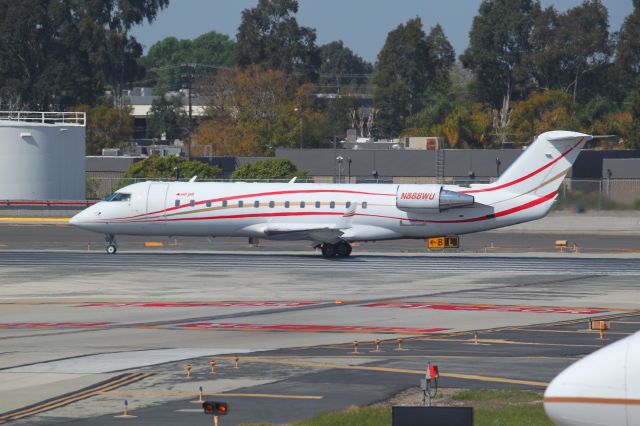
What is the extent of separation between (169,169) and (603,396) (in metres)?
84.8

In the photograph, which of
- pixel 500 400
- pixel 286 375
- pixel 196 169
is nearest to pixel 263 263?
pixel 286 375

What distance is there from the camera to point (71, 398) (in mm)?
22438

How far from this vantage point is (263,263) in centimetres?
5266

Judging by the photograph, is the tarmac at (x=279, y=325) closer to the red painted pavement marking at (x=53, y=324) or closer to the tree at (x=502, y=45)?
the red painted pavement marking at (x=53, y=324)

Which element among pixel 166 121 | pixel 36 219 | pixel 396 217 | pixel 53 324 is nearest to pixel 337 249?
pixel 396 217

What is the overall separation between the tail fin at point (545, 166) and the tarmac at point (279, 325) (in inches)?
136

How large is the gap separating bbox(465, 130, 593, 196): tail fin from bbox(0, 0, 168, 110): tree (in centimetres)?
10272

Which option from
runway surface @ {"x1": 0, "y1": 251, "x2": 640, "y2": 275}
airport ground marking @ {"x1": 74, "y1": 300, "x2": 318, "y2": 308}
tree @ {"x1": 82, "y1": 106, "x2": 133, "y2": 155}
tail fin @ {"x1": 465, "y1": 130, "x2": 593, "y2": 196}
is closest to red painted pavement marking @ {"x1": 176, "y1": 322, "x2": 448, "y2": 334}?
airport ground marking @ {"x1": 74, "y1": 300, "x2": 318, "y2": 308}

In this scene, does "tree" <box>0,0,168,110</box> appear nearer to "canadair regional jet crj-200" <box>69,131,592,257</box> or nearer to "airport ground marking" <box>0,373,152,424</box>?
"canadair regional jet crj-200" <box>69,131,592,257</box>

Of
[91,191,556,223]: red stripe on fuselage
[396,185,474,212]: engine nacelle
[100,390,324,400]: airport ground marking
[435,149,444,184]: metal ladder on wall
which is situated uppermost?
[435,149,444,184]: metal ladder on wall

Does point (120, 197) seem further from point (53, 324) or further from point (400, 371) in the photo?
point (400, 371)

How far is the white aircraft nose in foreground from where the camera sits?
12.6 m

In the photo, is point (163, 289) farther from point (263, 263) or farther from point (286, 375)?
point (286, 375)

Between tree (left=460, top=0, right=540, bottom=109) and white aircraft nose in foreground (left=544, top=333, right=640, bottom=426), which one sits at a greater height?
tree (left=460, top=0, right=540, bottom=109)
